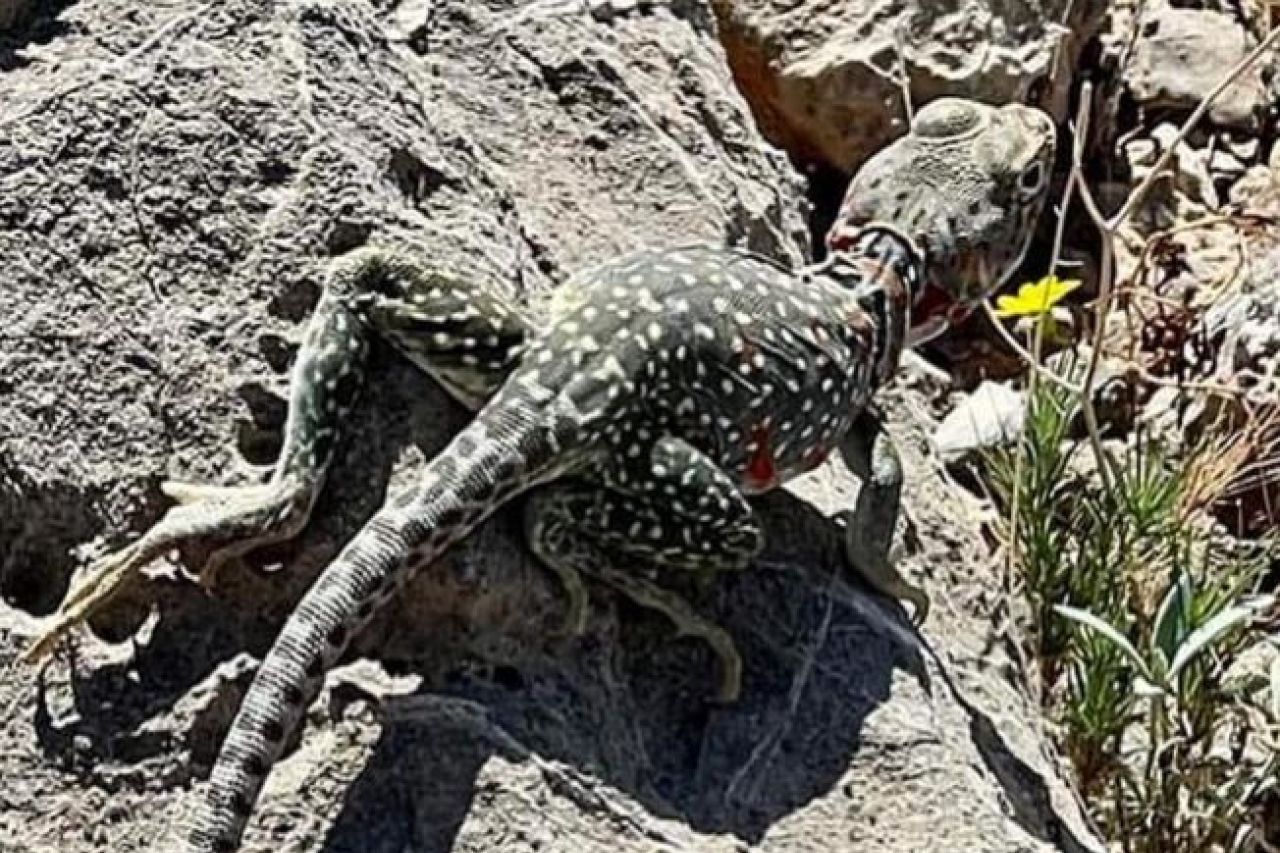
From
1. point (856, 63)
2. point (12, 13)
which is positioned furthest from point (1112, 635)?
point (856, 63)

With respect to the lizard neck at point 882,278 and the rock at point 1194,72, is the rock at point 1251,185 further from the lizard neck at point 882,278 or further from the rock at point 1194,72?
the lizard neck at point 882,278

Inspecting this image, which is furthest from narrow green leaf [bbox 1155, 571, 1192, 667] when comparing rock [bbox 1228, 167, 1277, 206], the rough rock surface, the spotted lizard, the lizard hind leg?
rock [bbox 1228, 167, 1277, 206]

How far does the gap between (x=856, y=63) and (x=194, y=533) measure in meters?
3.13

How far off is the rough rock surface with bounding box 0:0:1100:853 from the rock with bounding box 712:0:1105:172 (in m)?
2.17

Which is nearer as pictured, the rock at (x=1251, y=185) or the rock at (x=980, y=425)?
the rock at (x=980, y=425)

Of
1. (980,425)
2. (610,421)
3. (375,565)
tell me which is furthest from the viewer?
(980,425)

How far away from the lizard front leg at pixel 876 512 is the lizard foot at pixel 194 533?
3.25 feet

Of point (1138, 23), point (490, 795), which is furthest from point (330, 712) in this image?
point (1138, 23)

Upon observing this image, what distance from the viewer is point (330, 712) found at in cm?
360

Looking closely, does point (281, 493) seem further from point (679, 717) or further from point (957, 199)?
point (957, 199)

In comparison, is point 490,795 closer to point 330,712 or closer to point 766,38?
point 330,712

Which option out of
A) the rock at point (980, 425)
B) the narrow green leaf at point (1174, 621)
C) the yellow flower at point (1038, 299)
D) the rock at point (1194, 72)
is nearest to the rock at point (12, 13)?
the yellow flower at point (1038, 299)

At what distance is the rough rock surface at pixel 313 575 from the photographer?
11.7 feet

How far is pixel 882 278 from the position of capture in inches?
173
